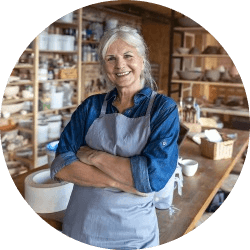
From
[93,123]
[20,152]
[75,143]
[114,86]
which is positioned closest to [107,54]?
[114,86]

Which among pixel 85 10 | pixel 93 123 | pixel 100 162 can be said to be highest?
pixel 85 10

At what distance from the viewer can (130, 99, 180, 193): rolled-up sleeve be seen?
1198 mm

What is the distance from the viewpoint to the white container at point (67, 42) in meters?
4.24

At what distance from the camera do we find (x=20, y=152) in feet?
13.4

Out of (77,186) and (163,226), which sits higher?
(77,186)

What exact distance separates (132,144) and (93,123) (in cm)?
20

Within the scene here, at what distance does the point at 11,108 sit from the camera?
3703 mm

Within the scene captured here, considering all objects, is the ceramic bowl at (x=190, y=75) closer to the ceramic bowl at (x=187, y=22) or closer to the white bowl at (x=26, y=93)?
the ceramic bowl at (x=187, y=22)

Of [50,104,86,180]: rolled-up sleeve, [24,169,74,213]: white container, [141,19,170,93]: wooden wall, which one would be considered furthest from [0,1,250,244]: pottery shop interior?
[141,19,170,93]: wooden wall

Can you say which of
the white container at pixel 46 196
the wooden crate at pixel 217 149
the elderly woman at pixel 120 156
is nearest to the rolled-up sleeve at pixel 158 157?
the elderly woman at pixel 120 156

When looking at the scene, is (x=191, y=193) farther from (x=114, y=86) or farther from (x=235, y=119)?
(x=235, y=119)

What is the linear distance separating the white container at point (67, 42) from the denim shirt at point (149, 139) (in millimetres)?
3037

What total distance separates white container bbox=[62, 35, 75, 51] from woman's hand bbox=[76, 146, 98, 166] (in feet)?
10.3

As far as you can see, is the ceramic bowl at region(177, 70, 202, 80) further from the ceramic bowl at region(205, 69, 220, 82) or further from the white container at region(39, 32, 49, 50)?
the white container at region(39, 32, 49, 50)
